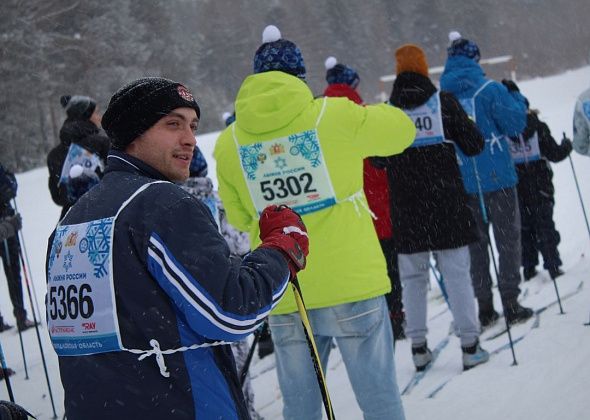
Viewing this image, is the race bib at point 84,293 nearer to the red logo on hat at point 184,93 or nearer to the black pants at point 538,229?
the red logo on hat at point 184,93

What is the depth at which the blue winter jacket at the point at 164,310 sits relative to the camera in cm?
181

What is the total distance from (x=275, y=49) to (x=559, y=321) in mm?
3361

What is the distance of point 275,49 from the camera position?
11.0ft

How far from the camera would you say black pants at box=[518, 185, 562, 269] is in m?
6.89

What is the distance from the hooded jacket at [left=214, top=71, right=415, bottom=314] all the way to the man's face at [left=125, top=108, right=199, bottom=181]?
1115mm

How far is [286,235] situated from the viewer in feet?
7.16

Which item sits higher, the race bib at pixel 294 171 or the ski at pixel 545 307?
the race bib at pixel 294 171

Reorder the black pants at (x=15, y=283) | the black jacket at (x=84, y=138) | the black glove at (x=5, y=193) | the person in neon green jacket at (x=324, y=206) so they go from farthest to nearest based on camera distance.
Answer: the black pants at (x=15, y=283), the black glove at (x=5, y=193), the black jacket at (x=84, y=138), the person in neon green jacket at (x=324, y=206)

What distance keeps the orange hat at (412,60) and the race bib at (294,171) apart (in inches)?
73.3

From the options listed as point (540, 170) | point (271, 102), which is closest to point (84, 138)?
point (271, 102)

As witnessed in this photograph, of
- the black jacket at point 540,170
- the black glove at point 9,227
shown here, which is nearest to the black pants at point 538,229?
the black jacket at point 540,170

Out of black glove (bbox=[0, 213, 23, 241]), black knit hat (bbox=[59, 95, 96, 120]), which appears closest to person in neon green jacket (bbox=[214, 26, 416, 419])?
black knit hat (bbox=[59, 95, 96, 120])

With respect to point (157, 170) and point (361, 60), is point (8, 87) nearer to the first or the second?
point (157, 170)

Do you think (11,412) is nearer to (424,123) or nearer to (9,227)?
(424,123)
